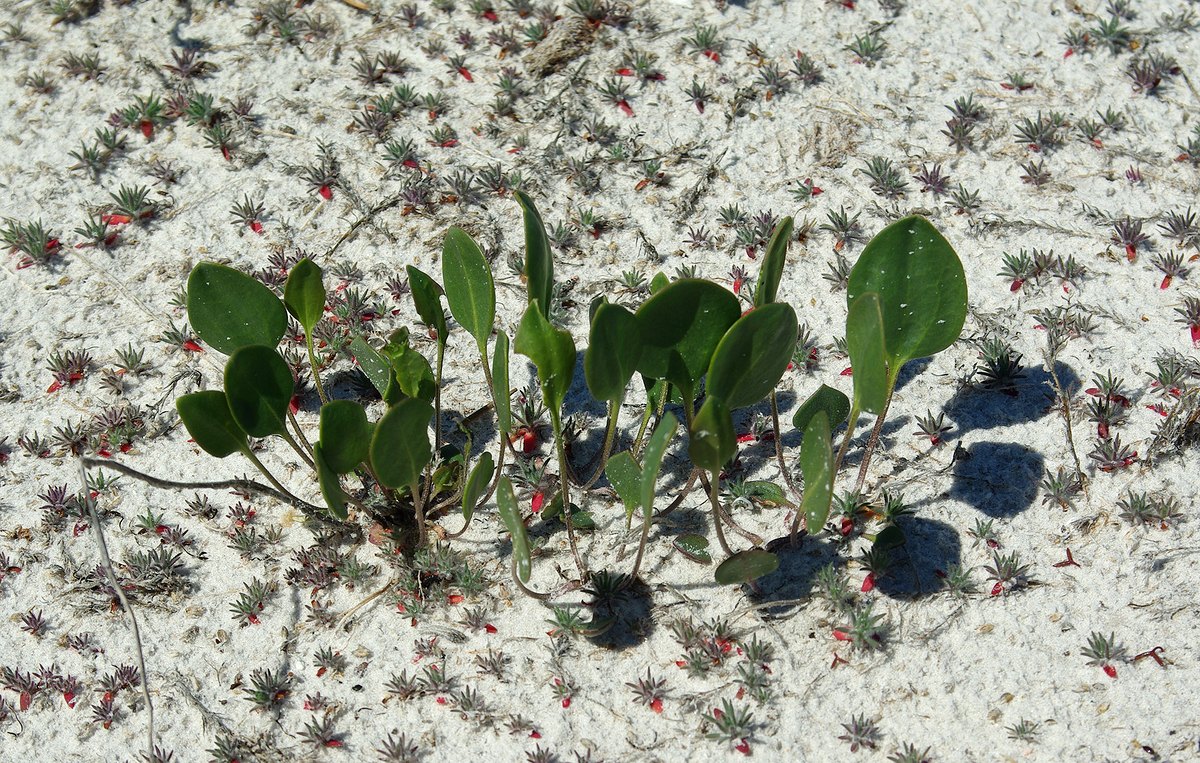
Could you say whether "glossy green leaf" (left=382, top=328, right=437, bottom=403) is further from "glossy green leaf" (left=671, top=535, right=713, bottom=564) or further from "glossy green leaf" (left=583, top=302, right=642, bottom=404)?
"glossy green leaf" (left=671, top=535, right=713, bottom=564)

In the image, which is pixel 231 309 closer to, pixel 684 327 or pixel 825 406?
pixel 684 327

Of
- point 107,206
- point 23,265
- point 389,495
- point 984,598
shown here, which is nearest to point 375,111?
point 107,206

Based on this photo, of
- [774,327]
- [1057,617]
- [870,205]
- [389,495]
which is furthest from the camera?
[870,205]

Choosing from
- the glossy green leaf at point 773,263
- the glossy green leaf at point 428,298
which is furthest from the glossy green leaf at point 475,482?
the glossy green leaf at point 773,263

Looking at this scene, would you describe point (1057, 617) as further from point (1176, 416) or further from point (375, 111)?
point (375, 111)

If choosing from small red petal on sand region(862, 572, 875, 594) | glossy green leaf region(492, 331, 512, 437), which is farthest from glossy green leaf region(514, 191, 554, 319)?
small red petal on sand region(862, 572, 875, 594)

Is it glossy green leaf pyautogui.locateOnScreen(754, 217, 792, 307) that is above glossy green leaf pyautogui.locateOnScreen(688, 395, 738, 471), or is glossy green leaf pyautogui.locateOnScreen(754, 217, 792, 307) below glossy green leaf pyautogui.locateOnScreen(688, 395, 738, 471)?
above

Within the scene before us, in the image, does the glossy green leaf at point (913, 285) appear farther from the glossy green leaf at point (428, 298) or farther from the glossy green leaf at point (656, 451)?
the glossy green leaf at point (428, 298)
